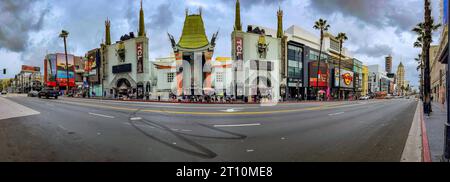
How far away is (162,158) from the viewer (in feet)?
17.4

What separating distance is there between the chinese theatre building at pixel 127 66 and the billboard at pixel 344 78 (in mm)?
50589

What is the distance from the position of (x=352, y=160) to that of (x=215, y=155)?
10.7ft

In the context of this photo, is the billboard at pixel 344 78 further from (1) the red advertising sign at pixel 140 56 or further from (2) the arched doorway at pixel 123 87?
(2) the arched doorway at pixel 123 87

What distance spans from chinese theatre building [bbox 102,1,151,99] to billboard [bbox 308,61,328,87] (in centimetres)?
3697

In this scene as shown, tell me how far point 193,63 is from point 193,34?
21.2 feet

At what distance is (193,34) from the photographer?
45312mm

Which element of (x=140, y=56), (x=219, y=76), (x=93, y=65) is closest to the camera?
(x=219, y=76)

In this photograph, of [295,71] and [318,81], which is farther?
[318,81]

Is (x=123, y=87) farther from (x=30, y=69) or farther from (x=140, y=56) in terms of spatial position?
(x=30, y=69)

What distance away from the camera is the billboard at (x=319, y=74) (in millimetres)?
53000

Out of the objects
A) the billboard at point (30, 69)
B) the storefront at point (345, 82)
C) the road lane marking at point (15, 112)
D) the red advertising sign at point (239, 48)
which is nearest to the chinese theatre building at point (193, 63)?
the red advertising sign at point (239, 48)

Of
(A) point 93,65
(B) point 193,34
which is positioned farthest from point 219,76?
(A) point 93,65
